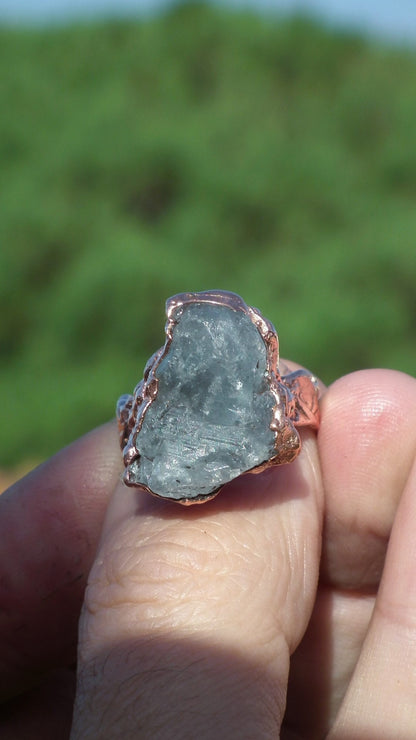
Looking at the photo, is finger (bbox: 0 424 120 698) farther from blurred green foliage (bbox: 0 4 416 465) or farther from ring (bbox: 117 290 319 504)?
blurred green foliage (bbox: 0 4 416 465)

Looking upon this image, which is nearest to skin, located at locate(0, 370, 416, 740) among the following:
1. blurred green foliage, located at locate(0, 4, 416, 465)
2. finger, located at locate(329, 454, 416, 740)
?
finger, located at locate(329, 454, 416, 740)

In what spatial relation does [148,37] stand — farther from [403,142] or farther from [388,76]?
[403,142]

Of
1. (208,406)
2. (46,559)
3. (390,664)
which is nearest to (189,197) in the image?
(46,559)

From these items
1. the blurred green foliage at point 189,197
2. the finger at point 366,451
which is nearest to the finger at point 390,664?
the finger at point 366,451

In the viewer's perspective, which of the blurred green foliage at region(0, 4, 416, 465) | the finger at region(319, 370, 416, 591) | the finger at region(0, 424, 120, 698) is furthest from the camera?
the blurred green foliage at region(0, 4, 416, 465)

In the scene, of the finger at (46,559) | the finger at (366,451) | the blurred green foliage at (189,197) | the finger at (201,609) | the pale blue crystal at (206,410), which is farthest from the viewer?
the blurred green foliage at (189,197)

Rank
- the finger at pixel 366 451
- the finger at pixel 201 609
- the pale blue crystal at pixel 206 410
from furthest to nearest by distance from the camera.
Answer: the finger at pixel 366 451, the pale blue crystal at pixel 206 410, the finger at pixel 201 609

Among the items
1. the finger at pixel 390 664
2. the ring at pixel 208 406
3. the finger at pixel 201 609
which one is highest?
the ring at pixel 208 406

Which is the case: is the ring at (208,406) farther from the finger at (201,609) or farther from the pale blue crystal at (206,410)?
the finger at (201,609)
